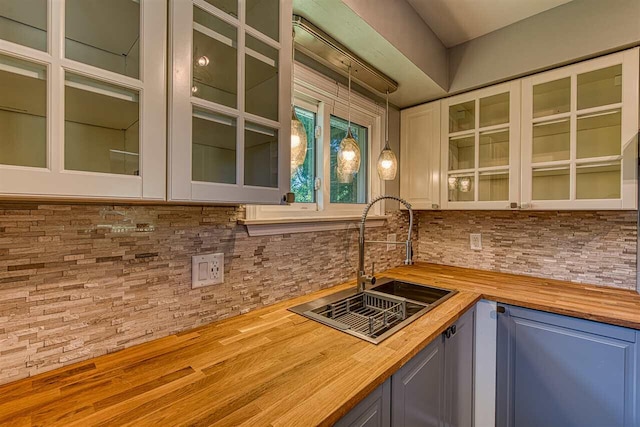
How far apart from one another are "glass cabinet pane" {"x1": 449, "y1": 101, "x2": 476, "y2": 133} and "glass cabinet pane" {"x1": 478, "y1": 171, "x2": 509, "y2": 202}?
34cm

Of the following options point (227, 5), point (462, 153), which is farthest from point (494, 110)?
point (227, 5)

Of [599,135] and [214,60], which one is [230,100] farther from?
[599,135]

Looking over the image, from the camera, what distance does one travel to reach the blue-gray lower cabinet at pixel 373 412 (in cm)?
69

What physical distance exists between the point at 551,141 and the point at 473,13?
32.7 inches

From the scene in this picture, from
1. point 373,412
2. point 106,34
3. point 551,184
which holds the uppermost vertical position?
point 106,34

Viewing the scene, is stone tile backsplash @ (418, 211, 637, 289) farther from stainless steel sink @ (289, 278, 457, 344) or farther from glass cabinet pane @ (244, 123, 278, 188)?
glass cabinet pane @ (244, 123, 278, 188)

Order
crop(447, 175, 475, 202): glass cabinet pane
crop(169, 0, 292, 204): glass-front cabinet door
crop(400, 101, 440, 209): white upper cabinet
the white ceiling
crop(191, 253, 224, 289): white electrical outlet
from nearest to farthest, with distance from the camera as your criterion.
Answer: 1. crop(169, 0, 292, 204): glass-front cabinet door
2. crop(191, 253, 224, 289): white electrical outlet
3. the white ceiling
4. crop(447, 175, 475, 202): glass cabinet pane
5. crop(400, 101, 440, 209): white upper cabinet

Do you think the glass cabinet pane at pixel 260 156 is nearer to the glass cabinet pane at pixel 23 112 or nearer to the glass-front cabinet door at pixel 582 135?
the glass cabinet pane at pixel 23 112

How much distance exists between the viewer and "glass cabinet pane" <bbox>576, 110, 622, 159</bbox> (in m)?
1.40

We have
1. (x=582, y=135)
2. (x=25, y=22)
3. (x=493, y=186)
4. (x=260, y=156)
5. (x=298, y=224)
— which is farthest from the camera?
(x=493, y=186)

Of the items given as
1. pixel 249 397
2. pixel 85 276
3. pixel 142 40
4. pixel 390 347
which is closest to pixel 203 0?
pixel 142 40

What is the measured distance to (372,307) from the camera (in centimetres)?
143

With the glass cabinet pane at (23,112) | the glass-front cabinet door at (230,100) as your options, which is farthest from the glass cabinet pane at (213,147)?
the glass cabinet pane at (23,112)

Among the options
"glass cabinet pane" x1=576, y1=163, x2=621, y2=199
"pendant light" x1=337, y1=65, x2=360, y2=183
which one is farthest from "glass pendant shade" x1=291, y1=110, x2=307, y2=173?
"glass cabinet pane" x1=576, y1=163, x2=621, y2=199
